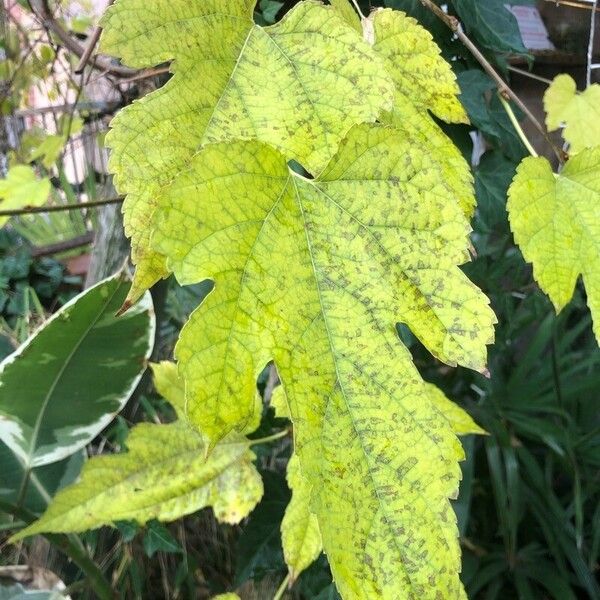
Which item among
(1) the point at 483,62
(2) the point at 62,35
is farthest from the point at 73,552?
(1) the point at 483,62

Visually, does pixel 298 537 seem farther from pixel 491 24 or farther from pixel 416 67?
pixel 491 24

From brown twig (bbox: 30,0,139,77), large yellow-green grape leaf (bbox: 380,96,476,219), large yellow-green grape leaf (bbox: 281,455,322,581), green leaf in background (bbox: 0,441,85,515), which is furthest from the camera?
green leaf in background (bbox: 0,441,85,515)

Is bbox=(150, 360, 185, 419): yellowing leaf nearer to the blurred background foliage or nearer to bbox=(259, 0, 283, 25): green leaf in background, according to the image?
the blurred background foliage

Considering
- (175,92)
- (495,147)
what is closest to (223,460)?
(175,92)

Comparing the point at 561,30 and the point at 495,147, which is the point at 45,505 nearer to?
the point at 495,147

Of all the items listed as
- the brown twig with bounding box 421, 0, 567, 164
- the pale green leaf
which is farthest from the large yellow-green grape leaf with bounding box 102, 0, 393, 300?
the pale green leaf

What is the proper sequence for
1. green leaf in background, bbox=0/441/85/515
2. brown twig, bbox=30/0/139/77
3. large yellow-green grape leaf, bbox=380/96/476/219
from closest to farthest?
large yellow-green grape leaf, bbox=380/96/476/219 → brown twig, bbox=30/0/139/77 → green leaf in background, bbox=0/441/85/515
